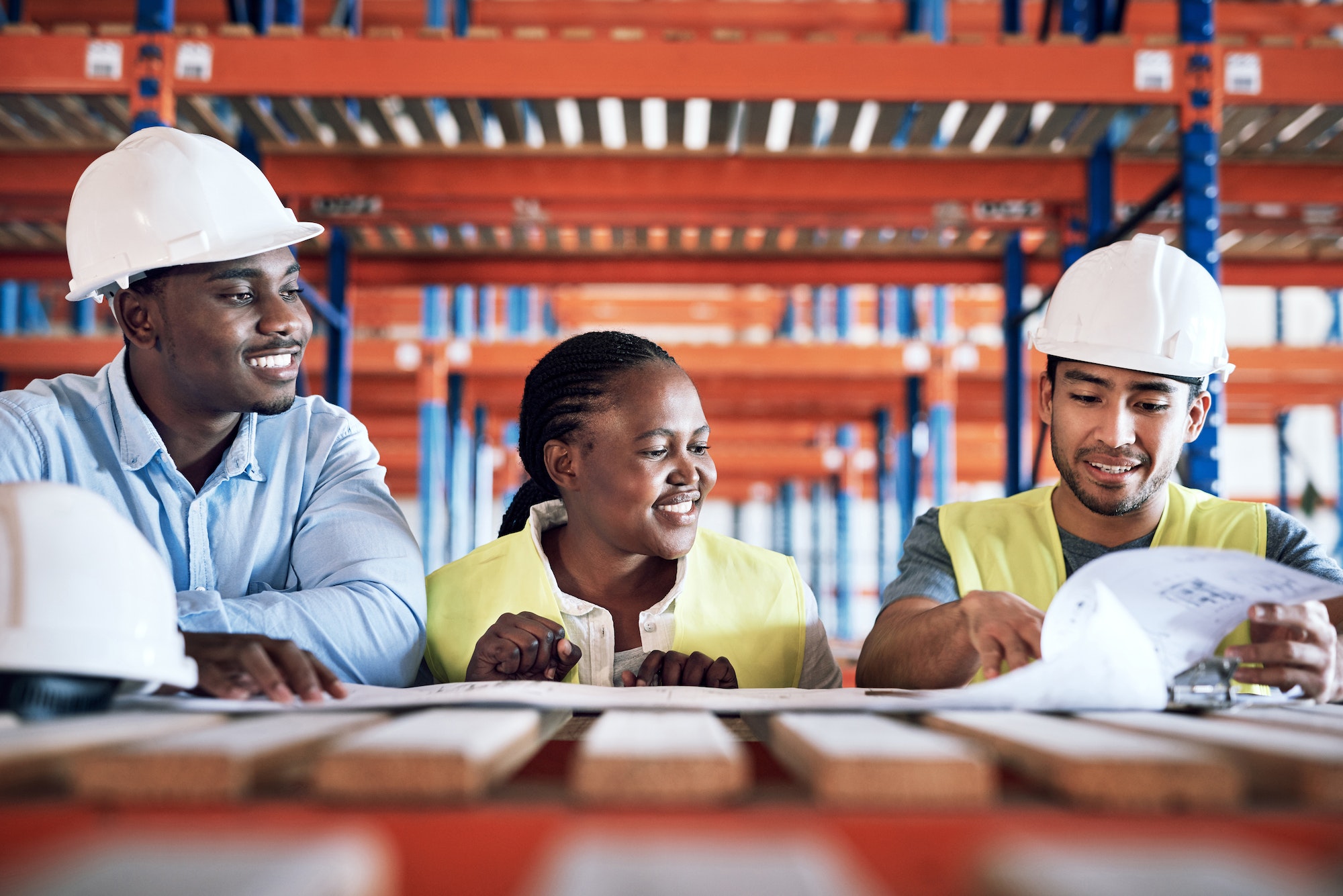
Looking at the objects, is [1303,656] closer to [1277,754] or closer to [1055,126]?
[1277,754]

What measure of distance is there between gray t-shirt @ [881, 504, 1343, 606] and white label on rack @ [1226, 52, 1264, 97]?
7.04 feet

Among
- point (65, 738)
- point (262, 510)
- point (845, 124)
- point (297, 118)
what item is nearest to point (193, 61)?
point (297, 118)

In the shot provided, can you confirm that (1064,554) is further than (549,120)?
No

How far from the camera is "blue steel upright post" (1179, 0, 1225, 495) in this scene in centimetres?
349

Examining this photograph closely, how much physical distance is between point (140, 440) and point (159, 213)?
47 centimetres

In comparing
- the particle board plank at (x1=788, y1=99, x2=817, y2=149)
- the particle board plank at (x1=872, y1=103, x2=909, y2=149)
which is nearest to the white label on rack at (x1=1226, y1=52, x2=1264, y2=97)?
the particle board plank at (x1=872, y1=103, x2=909, y2=149)

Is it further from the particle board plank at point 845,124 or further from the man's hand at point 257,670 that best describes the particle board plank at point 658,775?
the particle board plank at point 845,124

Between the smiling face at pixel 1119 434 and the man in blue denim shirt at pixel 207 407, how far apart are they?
150 cm

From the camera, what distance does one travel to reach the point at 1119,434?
2.32 metres

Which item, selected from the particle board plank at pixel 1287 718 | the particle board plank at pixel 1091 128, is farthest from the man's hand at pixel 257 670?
the particle board plank at pixel 1091 128

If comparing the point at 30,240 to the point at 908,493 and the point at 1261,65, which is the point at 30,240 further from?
the point at 908,493

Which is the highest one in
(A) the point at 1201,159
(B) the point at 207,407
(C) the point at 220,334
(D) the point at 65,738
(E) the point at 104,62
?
(E) the point at 104,62

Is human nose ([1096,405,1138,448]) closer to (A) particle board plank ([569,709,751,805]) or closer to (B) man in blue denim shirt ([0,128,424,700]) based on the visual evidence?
(B) man in blue denim shirt ([0,128,424,700])

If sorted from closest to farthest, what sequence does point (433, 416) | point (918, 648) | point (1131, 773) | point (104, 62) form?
point (1131, 773), point (918, 648), point (104, 62), point (433, 416)
